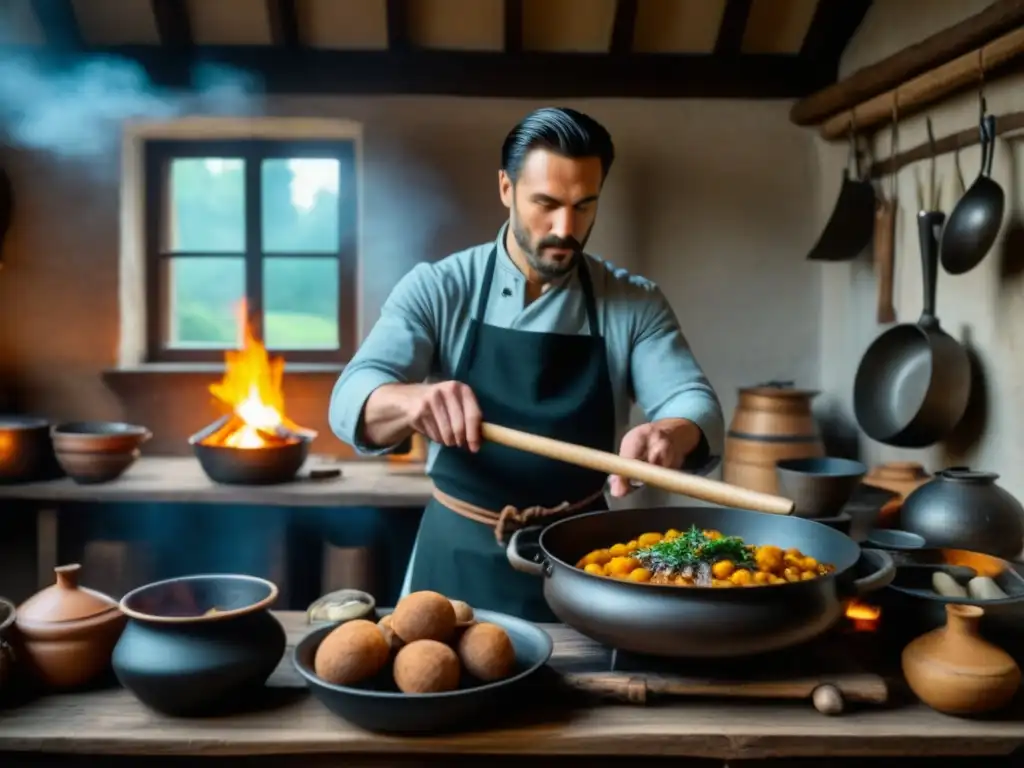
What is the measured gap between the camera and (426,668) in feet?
3.96

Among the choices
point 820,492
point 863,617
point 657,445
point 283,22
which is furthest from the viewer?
point 283,22

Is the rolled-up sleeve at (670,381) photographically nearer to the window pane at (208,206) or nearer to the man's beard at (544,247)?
the man's beard at (544,247)

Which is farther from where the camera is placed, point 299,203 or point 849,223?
point 299,203

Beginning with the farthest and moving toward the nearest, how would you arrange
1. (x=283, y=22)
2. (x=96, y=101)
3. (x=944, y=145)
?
1. (x=96, y=101)
2. (x=283, y=22)
3. (x=944, y=145)

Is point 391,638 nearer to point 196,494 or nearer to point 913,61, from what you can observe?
point 196,494

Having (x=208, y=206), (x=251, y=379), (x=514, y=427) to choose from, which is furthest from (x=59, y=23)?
(x=514, y=427)

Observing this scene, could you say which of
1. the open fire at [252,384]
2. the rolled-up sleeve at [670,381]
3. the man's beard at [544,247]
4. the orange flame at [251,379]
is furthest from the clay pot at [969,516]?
the orange flame at [251,379]

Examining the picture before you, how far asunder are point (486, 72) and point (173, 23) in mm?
1347

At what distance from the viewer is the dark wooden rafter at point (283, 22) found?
12.6 feet

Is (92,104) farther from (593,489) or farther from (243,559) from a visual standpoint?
(593,489)

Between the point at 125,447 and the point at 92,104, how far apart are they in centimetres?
168

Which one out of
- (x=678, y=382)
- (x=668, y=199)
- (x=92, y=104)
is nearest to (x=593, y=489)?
(x=678, y=382)

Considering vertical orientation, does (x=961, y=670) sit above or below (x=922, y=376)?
below

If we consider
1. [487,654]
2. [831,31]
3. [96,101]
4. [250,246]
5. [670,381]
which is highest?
[831,31]
